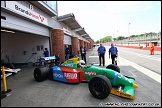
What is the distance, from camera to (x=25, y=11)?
21.3 feet

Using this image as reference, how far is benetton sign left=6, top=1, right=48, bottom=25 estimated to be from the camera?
17.9 feet

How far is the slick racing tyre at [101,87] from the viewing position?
3.57 metres

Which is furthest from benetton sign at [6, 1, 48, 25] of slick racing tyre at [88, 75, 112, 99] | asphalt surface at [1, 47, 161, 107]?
slick racing tyre at [88, 75, 112, 99]

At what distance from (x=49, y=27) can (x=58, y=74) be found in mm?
5721

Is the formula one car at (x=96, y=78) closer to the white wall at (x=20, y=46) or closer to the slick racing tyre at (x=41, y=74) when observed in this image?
the slick racing tyre at (x=41, y=74)

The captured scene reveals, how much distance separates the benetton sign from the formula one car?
2.98 metres

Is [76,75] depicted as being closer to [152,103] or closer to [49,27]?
[152,103]

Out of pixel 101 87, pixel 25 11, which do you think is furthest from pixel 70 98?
pixel 25 11

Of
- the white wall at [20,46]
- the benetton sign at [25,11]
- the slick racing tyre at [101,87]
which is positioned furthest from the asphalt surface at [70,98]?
the white wall at [20,46]

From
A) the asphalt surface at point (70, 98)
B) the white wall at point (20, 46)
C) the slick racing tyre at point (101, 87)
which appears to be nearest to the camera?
the asphalt surface at point (70, 98)

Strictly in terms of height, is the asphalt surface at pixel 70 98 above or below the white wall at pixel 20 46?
below

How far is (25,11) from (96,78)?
517 cm

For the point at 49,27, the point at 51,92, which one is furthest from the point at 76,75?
the point at 49,27

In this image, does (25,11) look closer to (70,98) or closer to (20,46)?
(70,98)
